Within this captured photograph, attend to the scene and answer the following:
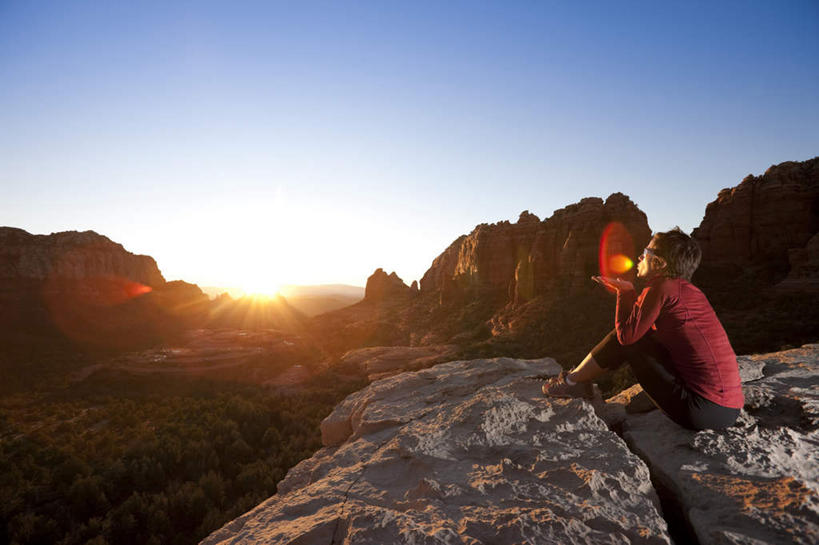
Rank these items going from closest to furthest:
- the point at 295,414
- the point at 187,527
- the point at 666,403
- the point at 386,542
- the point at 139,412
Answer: the point at 386,542
the point at 666,403
the point at 187,527
the point at 295,414
the point at 139,412

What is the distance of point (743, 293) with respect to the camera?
102 ft

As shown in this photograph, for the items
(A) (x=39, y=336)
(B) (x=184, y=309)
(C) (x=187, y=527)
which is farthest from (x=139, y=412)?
(B) (x=184, y=309)

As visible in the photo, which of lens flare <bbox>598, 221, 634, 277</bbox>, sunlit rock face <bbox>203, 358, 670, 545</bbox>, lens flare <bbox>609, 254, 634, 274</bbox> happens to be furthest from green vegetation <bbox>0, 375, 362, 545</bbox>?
lens flare <bbox>598, 221, 634, 277</bbox>

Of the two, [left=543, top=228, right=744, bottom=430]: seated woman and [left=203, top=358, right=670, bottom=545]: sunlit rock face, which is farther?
[left=543, top=228, right=744, bottom=430]: seated woman

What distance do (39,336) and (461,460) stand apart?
7102 centimetres

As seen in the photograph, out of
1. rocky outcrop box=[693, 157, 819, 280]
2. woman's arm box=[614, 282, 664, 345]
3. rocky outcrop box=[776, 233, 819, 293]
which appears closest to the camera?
woman's arm box=[614, 282, 664, 345]

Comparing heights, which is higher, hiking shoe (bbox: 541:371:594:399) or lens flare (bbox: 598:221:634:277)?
lens flare (bbox: 598:221:634:277)

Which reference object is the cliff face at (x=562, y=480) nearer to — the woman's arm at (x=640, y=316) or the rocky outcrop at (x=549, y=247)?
the woman's arm at (x=640, y=316)

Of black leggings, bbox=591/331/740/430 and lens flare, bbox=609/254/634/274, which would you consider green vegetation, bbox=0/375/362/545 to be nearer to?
→ black leggings, bbox=591/331/740/430

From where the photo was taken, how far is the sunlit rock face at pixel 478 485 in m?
2.20

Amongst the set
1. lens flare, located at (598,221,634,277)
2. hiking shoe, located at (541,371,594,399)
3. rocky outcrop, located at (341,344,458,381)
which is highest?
lens flare, located at (598,221,634,277)

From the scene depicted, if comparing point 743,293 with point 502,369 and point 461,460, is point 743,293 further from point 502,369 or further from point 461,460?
point 461,460

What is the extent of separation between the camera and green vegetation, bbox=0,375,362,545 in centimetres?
914

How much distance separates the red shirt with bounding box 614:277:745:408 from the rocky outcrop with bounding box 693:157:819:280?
42.3m
